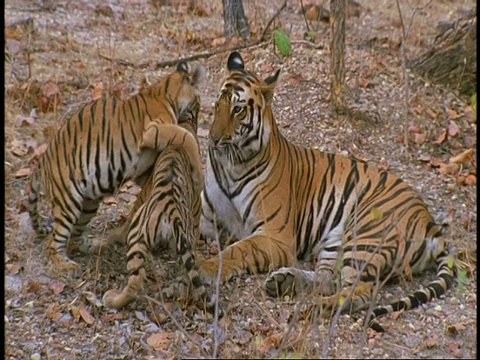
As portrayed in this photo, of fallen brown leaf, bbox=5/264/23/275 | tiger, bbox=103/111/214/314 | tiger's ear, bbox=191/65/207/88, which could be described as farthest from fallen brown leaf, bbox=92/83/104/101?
tiger, bbox=103/111/214/314

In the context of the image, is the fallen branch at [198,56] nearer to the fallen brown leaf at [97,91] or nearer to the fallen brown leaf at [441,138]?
the fallen brown leaf at [97,91]

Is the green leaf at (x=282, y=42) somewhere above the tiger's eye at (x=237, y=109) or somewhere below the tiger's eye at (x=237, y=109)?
above

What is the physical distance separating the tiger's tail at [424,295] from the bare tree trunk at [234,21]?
12.9 ft

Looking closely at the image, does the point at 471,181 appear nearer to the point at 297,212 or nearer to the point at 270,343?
the point at 297,212

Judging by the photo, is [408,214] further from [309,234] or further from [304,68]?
[304,68]

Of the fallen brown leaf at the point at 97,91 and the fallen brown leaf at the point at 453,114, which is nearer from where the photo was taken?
the fallen brown leaf at the point at 453,114

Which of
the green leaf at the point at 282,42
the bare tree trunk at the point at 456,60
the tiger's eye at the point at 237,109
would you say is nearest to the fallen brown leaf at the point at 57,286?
the tiger's eye at the point at 237,109

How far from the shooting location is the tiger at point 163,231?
4.88m

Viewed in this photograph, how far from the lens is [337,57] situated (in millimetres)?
7055

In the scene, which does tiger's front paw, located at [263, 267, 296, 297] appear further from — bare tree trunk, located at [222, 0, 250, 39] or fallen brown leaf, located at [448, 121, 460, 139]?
bare tree trunk, located at [222, 0, 250, 39]

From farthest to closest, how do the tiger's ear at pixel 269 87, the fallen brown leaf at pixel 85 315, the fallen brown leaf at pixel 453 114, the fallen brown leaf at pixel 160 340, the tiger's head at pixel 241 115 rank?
the fallen brown leaf at pixel 453 114, the tiger's ear at pixel 269 87, the tiger's head at pixel 241 115, the fallen brown leaf at pixel 85 315, the fallen brown leaf at pixel 160 340

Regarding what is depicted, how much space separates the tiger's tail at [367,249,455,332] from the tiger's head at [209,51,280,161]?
1402 mm

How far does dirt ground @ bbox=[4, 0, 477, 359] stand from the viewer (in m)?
4.88

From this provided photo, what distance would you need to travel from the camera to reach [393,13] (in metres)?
9.59
